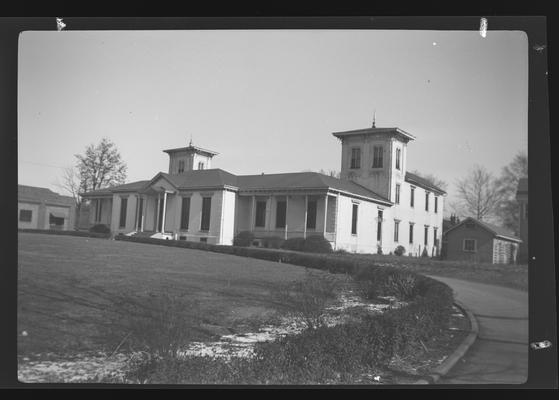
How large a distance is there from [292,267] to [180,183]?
146cm

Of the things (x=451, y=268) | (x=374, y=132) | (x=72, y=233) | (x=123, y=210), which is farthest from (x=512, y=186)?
(x=72, y=233)

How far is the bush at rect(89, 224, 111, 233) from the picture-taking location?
4.63m

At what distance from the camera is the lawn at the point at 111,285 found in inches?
154

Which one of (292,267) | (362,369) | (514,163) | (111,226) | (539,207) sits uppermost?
(514,163)

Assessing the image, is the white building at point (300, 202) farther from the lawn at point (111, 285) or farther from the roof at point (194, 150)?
the lawn at point (111, 285)

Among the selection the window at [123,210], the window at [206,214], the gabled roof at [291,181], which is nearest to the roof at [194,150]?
the gabled roof at [291,181]

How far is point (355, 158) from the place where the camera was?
175 inches

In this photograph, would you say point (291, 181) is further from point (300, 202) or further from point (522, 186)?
point (522, 186)

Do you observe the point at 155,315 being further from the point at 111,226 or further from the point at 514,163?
the point at 514,163

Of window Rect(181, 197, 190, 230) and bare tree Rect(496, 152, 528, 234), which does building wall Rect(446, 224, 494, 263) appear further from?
window Rect(181, 197, 190, 230)

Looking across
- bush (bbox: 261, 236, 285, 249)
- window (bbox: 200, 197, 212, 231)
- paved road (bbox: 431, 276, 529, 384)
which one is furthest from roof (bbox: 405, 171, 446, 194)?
window (bbox: 200, 197, 212, 231)
